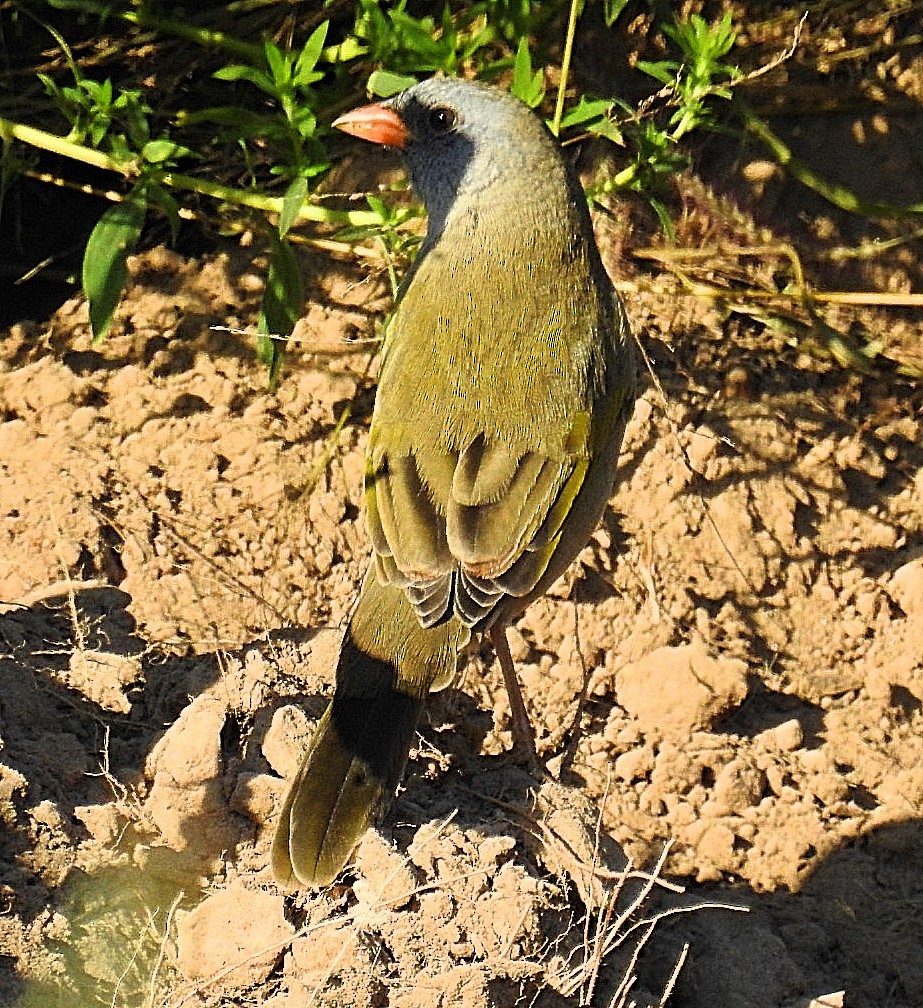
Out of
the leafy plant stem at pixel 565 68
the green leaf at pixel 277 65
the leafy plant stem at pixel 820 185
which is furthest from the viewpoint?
the leafy plant stem at pixel 820 185

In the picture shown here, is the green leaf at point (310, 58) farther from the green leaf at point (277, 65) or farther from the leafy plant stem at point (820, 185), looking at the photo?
the leafy plant stem at point (820, 185)

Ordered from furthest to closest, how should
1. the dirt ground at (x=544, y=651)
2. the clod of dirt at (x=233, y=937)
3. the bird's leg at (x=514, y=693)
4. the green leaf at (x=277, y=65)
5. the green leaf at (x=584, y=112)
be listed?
the green leaf at (x=584, y=112) < the green leaf at (x=277, y=65) < the bird's leg at (x=514, y=693) < the dirt ground at (x=544, y=651) < the clod of dirt at (x=233, y=937)

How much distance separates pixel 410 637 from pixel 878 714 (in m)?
2.06

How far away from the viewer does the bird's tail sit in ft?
12.7

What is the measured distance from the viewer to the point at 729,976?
4.36m

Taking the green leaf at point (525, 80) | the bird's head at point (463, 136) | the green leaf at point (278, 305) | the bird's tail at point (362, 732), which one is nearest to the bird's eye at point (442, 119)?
the bird's head at point (463, 136)

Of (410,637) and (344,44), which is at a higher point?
(344,44)

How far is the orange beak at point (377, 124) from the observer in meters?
5.10

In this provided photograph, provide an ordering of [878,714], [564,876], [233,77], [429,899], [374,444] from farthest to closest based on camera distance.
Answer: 1. [878,714]
2. [233,77]
3. [374,444]
4. [564,876]
5. [429,899]

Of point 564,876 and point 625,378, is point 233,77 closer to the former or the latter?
point 625,378

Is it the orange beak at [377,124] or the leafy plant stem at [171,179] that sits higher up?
the orange beak at [377,124]

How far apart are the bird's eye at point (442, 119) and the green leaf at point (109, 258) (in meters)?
0.99

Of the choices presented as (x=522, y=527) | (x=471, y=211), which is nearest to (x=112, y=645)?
(x=522, y=527)

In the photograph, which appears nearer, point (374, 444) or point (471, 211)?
point (374, 444)
